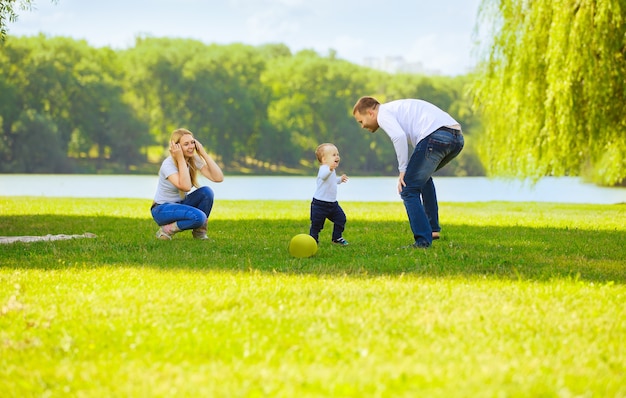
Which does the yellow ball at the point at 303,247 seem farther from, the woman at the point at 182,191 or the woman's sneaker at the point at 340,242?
the woman at the point at 182,191

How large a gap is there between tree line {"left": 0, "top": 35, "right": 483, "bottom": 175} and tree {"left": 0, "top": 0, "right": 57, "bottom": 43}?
163 feet

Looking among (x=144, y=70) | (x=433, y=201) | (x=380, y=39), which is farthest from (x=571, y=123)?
(x=380, y=39)

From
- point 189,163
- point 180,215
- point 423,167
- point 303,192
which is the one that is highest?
point 423,167

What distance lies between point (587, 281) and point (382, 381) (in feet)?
12.3

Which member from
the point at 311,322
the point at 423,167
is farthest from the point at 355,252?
the point at 311,322

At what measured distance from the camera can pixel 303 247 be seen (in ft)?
26.6

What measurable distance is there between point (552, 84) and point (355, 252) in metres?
11.3

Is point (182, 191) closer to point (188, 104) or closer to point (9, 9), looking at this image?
point (9, 9)

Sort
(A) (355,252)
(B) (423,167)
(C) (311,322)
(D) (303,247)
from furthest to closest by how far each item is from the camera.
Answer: (B) (423,167), (A) (355,252), (D) (303,247), (C) (311,322)

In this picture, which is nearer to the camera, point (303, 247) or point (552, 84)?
point (303, 247)

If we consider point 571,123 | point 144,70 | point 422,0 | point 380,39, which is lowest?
point 571,123

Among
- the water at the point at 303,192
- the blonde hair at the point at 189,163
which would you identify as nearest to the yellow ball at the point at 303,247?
the blonde hair at the point at 189,163

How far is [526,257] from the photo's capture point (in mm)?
8445

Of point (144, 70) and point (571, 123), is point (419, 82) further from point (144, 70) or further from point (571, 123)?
point (571, 123)
